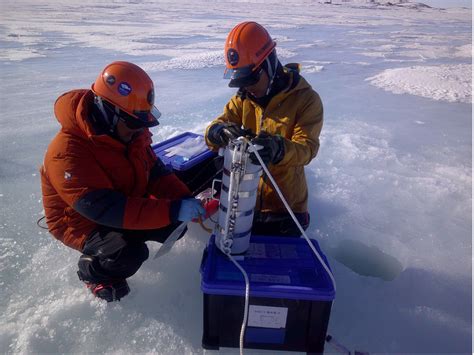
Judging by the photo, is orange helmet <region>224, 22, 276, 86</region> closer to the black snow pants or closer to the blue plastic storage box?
the blue plastic storage box

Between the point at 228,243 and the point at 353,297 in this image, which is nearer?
the point at 228,243

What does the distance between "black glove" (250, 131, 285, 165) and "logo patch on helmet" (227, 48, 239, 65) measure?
1.82ft

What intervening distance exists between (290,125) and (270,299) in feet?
3.25

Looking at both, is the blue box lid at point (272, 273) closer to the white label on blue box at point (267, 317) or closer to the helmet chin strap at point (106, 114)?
the white label on blue box at point (267, 317)

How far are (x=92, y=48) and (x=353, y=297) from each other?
9.65 meters

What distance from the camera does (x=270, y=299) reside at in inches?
60.1

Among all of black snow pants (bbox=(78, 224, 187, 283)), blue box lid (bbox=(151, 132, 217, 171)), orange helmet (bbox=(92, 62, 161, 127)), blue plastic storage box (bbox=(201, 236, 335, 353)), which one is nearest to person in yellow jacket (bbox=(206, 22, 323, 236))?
orange helmet (bbox=(92, 62, 161, 127))

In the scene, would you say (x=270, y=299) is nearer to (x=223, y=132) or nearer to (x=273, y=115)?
(x=223, y=132)

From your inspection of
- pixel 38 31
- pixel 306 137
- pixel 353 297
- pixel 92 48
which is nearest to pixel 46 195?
pixel 306 137

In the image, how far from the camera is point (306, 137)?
6.39 feet

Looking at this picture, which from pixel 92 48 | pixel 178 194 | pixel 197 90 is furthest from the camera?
pixel 92 48

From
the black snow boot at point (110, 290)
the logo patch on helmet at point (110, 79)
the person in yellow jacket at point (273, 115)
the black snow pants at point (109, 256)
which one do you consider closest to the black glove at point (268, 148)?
the person in yellow jacket at point (273, 115)

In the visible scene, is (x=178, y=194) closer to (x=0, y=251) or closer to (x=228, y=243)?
(x=228, y=243)

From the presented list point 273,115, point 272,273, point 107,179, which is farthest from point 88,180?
point 273,115
